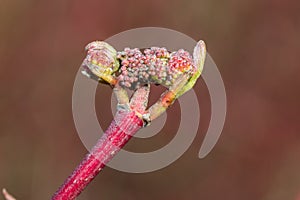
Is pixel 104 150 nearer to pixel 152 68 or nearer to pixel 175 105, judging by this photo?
pixel 152 68

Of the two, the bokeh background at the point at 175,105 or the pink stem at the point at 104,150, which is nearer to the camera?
the pink stem at the point at 104,150

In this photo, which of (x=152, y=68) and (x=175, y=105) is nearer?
(x=152, y=68)

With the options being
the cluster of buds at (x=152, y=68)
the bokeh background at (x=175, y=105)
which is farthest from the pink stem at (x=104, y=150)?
the bokeh background at (x=175, y=105)

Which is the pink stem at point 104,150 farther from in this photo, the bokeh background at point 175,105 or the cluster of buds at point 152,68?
the bokeh background at point 175,105

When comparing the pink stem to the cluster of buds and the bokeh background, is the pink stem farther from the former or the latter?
the bokeh background

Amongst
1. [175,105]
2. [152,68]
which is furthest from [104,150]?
[175,105]
